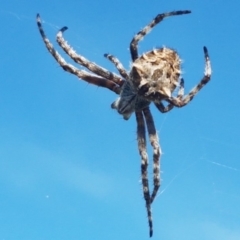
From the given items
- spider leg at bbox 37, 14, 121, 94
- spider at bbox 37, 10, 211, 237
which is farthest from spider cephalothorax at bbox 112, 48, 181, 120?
spider leg at bbox 37, 14, 121, 94

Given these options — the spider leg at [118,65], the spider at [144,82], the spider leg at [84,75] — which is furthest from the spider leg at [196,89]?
the spider leg at [84,75]

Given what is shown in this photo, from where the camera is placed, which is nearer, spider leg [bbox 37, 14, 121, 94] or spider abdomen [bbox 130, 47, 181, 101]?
spider abdomen [bbox 130, 47, 181, 101]

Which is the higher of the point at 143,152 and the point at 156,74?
the point at 156,74

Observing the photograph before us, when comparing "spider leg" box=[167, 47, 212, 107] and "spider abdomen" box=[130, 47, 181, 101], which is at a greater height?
"spider leg" box=[167, 47, 212, 107]

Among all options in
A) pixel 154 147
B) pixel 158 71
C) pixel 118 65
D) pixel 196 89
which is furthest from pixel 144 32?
pixel 154 147

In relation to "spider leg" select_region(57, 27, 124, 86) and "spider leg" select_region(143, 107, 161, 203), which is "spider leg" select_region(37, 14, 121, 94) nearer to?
"spider leg" select_region(57, 27, 124, 86)

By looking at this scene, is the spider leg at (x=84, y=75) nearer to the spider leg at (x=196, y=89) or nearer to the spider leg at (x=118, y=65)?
the spider leg at (x=118, y=65)

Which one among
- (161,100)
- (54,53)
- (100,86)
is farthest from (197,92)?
(54,53)

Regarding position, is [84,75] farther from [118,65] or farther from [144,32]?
[144,32]
